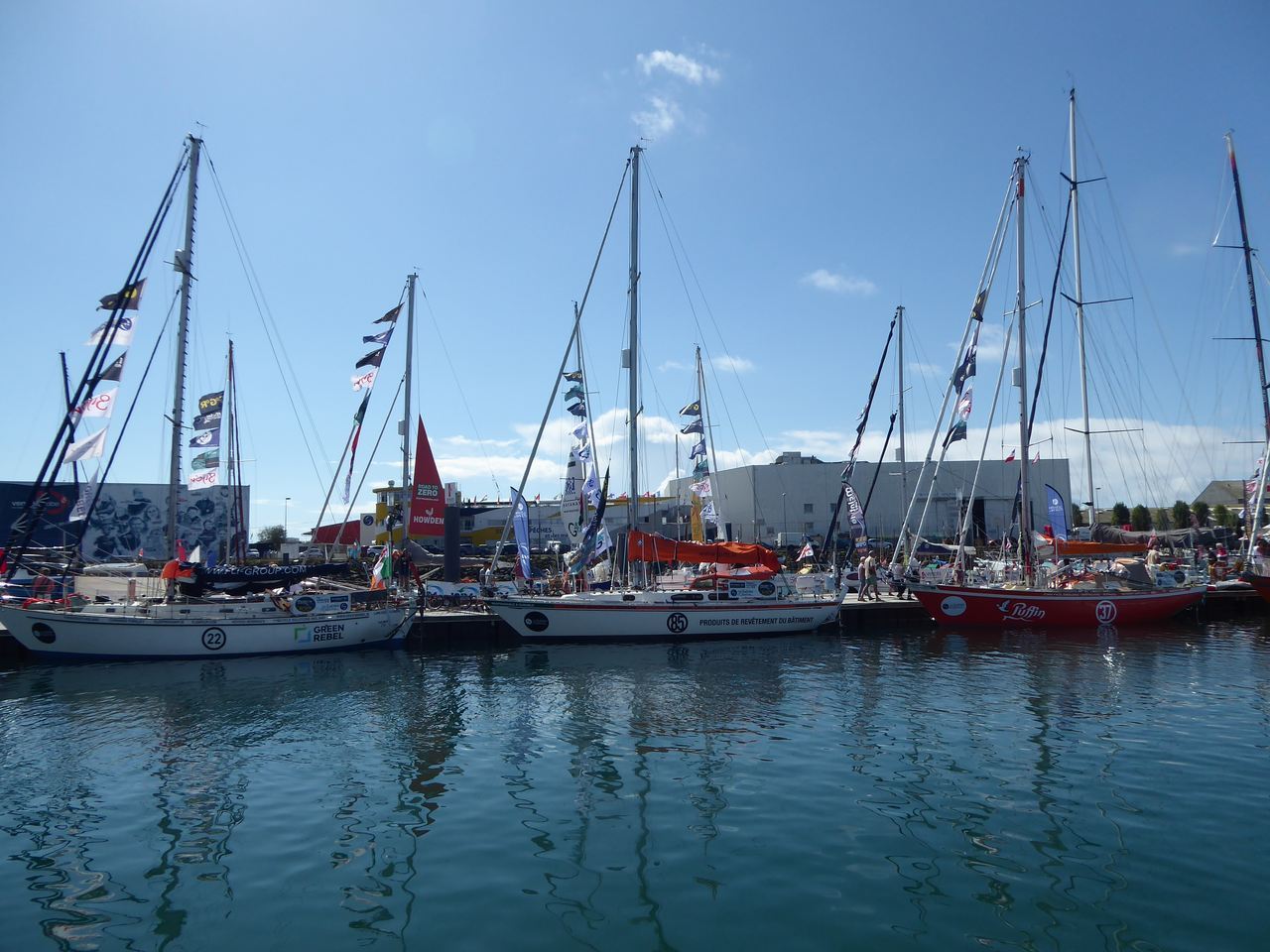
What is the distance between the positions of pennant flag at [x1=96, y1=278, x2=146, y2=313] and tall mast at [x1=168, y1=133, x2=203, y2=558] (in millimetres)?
1326

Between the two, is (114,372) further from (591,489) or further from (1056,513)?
(1056,513)

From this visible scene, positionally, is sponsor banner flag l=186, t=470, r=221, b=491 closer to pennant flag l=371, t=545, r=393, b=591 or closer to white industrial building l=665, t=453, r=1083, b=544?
pennant flag l=371, t=545, r=393, b=591

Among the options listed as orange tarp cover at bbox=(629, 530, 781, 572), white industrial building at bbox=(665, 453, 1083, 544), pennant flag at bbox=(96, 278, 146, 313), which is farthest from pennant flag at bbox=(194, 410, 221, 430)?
white industrial building at bbox=(665, 453, 1083, 544)

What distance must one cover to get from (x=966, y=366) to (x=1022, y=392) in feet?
7.98

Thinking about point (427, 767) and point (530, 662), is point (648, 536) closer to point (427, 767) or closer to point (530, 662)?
point (530, 662)

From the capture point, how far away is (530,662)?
2597cm

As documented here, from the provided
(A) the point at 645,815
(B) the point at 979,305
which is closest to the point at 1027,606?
(B) the point at 979,305

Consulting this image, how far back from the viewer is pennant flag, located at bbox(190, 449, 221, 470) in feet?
89.7

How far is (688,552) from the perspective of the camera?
102ft

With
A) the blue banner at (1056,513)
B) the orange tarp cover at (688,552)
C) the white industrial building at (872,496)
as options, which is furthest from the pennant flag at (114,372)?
the white industrial building at (872,496)

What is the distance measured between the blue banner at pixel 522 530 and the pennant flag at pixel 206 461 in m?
10.3

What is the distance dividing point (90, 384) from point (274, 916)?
2322 cm

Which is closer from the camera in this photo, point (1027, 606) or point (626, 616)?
point (626, 616)

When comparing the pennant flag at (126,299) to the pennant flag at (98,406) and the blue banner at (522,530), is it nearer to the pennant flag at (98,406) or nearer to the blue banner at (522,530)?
the pennant flag at (98,406)
